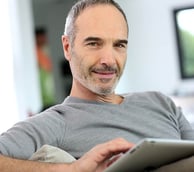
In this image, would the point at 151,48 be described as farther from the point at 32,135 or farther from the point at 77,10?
the point at 32,135

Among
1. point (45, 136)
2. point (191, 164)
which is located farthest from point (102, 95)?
point (191, 164)

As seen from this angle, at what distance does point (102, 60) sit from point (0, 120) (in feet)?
7.43

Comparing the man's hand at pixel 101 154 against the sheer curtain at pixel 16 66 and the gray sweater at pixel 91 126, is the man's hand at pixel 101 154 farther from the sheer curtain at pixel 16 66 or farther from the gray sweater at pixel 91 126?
the sheer curtain at pixel 16 66

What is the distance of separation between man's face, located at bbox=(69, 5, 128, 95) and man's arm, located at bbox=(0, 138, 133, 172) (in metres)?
0.36

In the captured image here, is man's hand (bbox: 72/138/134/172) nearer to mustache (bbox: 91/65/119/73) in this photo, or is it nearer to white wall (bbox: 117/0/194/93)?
mustache (bbox: 91/65/119/73)

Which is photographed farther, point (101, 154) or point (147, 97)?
point (147, 97)

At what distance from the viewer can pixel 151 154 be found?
37.1 inches

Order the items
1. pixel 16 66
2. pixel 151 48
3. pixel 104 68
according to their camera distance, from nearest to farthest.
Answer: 1. pixel 104 68
2. pixel 16 66
3. pixel 151 48

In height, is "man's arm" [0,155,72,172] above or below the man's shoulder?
below

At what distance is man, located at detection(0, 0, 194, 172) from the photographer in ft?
4.17

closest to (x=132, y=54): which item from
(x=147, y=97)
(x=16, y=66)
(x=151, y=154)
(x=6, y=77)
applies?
(x=16, y=66)

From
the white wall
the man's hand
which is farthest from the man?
the white wall

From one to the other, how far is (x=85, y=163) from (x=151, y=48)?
13.2 ft

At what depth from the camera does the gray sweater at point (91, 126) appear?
3.98ft
